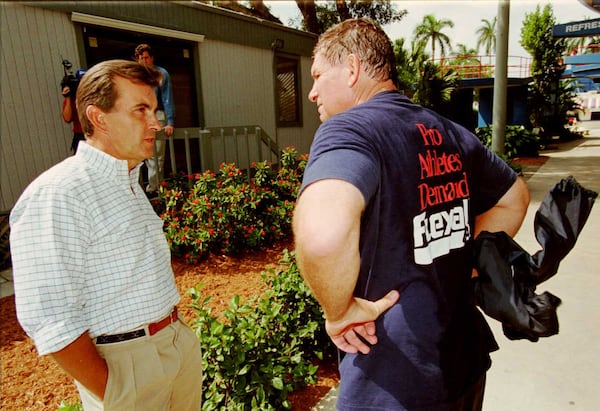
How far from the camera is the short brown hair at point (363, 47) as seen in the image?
140 centimetres

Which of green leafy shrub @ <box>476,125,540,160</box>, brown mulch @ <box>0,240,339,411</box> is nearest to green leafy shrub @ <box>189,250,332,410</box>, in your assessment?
brown mulch @ <box>0,240,339,411</box>

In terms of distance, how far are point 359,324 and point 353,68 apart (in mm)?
856

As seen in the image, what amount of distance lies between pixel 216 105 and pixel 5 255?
5.36 m

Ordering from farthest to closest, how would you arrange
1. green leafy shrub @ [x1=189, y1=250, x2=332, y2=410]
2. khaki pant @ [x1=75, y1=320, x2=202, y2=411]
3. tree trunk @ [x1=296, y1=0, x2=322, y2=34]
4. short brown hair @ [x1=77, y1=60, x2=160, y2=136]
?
tree trunk @ [x1=296, y1=0, x2=322, y2=34] < green leafy shrub @ [x1=189, y1=250, x2=332, y2=410] < short brown hair @ [x1=77, y1=60, x2=160, y2=136] < khaki pant @ [x1=75, y1=320, x2=202, y2=411]

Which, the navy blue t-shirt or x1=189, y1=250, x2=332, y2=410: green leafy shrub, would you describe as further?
x1=189, y1=250, x2=332, y2=410: green leafy shrub

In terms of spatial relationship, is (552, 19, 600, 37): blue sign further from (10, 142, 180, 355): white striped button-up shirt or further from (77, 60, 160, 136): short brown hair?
(10, 142, 180, 355): white striped button-up shirt

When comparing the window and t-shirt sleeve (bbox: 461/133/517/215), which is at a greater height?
the window

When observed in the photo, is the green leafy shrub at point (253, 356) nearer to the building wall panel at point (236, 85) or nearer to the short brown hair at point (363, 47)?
the short brown hair at point (363, 47)

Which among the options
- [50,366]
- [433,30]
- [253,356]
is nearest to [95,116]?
[253,356]

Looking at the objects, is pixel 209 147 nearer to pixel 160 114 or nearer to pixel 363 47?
pixel 160 114

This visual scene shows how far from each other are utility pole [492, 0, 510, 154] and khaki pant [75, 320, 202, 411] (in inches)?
396

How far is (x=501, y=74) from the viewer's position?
9.86 m

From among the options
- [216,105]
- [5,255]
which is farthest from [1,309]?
[216,105]

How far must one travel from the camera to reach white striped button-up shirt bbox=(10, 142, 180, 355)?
134cm
